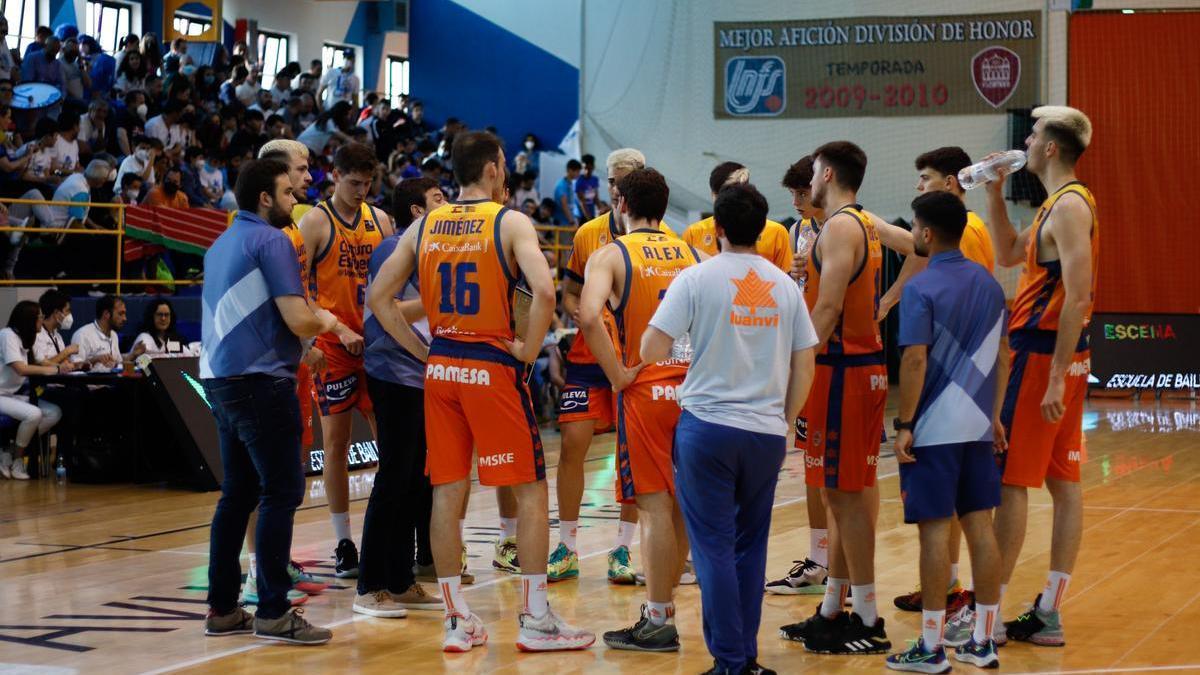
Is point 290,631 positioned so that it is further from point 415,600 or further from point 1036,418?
point 1036,418

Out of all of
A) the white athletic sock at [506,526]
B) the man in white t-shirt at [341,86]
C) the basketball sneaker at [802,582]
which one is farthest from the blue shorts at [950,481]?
the man in white t-shirt at [341,86]

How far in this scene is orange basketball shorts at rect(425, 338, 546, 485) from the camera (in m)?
5.91

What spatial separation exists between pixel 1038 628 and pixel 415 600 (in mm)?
2879

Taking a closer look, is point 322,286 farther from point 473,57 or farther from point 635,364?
point 473,57

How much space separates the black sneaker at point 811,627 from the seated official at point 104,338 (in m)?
7.88

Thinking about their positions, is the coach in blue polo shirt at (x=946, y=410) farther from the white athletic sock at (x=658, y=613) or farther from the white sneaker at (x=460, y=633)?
the white sneaker at (x=460, y=633)

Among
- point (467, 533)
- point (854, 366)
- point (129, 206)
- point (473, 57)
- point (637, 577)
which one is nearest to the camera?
point (854, 366)

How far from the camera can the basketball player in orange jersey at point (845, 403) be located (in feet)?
19.7

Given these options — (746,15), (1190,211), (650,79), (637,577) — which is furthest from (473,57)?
(637,577)

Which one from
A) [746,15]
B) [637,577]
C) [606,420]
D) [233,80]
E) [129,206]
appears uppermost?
[746,15]

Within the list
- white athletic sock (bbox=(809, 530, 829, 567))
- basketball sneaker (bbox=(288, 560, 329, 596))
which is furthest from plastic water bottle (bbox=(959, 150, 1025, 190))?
basketball sneaker (bbox=(288, 560, 329, 596))

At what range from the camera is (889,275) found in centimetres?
2242

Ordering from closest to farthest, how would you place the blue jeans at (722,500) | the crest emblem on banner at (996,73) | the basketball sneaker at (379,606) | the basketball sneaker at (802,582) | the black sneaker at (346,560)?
the blue jeans at (722,500)
the basketball sneaker at (379,606)
the basketball sneaker at (802,582)
the black sneaker at (346,560)
the crest emblem on banner at (996,73)

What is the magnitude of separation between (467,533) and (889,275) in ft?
47.8
